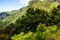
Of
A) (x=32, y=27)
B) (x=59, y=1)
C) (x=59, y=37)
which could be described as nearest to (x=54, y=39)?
(x=59, y=37)

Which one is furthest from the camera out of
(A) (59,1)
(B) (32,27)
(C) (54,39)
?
(A) (59,1)

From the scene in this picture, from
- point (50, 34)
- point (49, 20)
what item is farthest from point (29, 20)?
point (50, 34)

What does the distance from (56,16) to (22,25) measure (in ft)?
45.0

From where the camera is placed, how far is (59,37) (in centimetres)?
6003

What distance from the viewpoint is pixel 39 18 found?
76.0m

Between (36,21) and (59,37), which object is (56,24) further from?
(59,37)

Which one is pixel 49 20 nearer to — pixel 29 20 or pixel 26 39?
pixel 29 20

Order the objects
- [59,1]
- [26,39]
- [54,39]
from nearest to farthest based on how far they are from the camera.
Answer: [26,39] → [54,39] → [59,1]

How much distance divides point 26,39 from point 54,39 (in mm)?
9364

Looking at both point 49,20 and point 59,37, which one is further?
point 49,20

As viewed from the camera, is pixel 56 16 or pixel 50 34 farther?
pixel 56 16

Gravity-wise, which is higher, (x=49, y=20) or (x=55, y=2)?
(x=49, y=20)

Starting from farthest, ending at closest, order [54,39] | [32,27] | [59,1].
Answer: [59,1] → [32,27] → [54,39]

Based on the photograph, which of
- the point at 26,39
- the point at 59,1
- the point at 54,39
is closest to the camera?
the point at 26,39
